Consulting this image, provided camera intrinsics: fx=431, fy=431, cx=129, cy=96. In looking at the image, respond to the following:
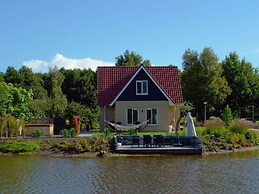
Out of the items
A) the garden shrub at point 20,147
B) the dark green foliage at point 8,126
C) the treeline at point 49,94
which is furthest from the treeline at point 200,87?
the garden shrub at point 20,147

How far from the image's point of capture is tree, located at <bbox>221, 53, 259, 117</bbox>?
184 feet

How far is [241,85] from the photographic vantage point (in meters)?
56.2

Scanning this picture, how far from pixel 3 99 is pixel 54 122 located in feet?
15.1

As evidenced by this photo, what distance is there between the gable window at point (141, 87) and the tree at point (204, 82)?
17214 millimetres

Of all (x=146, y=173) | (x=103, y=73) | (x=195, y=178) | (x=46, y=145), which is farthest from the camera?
(x=103, y=73)

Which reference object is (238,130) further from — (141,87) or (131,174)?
(131,174)

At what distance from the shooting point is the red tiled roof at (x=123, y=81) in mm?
37281

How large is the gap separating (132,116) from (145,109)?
1.25 metres

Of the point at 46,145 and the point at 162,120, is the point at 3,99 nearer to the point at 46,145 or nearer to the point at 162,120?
the point at 46,145

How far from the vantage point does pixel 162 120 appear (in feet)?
119

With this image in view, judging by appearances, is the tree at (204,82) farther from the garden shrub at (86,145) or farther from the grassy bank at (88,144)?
the garden shrub at (86,145)

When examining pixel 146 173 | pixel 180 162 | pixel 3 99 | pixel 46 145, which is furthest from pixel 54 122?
pixel 146 173

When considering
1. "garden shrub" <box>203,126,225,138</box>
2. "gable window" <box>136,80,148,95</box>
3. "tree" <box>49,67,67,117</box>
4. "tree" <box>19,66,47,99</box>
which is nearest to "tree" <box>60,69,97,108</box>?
"tree" <box>19,66,47,99</box>

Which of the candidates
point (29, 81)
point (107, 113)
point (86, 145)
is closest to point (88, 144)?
point (86, 145)
